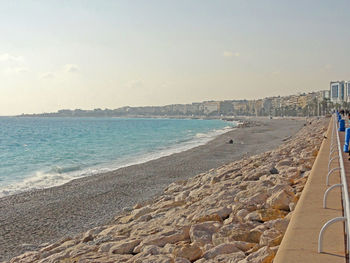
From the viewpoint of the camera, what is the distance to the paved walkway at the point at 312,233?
2.90 m

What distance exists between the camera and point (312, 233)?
3.38 meters

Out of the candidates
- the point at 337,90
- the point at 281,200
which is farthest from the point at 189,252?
the point at 337,90

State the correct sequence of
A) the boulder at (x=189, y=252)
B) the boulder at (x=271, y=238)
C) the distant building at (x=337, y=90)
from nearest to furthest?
the boulder at (x=271, y=238)
the boulder at (x=189, y=252)
the distant building at (x=337, y=90)

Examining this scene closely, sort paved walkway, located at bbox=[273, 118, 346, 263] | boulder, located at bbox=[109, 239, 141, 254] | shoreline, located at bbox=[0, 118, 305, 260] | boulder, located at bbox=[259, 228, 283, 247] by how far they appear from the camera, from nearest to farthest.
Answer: paved walkway, located at bbox=[273, 118, 346, 263] → boulder, located at bbox=[259, 228, 283, 247] → boulder, located at bbox=[109, 239, 141, 254] → shoreline, located at bbox=[0, 118, 305, 260]

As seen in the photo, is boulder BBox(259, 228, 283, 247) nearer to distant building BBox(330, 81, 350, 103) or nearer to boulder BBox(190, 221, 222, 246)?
boulder BBox(190, 221, 222, 246)

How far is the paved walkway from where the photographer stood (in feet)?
9.50

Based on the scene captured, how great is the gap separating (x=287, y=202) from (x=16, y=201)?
8.87 metres

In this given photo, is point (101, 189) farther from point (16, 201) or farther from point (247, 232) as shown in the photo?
point (247, 232)

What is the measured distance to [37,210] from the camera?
9.96 meters

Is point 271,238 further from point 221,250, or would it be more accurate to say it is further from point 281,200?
point 281,200

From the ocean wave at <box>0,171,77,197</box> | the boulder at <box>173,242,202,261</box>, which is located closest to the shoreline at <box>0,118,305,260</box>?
the ocean wave at <box>0,171,77,197</box>

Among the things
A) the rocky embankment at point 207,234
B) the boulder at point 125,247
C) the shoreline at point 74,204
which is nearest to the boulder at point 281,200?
the rocky embankment at point 207,234

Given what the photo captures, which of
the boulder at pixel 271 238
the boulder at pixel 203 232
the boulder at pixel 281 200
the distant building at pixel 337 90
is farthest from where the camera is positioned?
the distant building at pixel 337 90

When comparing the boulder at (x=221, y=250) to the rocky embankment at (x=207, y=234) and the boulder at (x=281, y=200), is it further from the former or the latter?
the boulder at (x=281, y=200)
